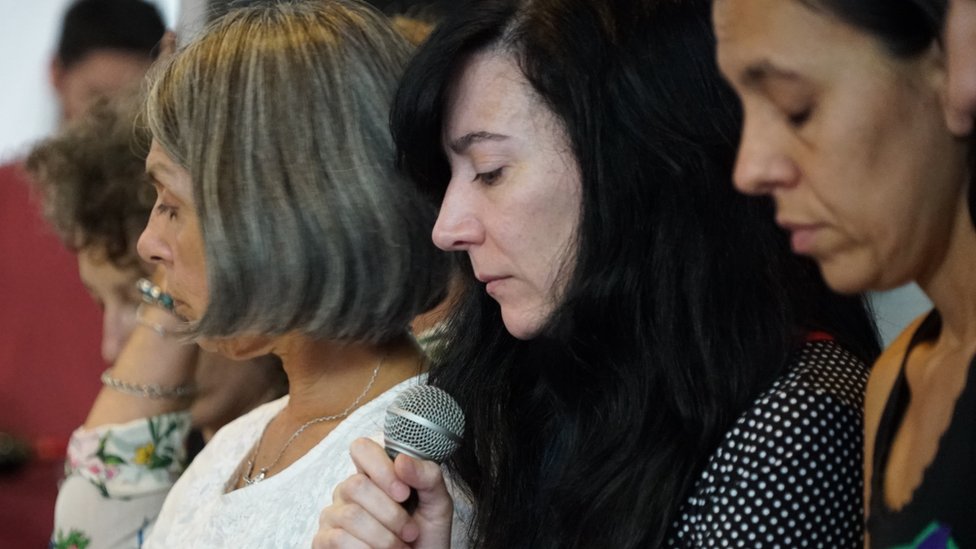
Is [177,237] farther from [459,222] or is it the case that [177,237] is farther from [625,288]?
[625,288]

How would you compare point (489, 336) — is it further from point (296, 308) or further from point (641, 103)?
point (641, 103)

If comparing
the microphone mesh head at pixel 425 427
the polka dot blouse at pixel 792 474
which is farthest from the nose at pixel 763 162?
the microphone mesh head at pixel 425 427

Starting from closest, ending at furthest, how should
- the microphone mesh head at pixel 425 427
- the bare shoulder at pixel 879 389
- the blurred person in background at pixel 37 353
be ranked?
the bare shoulder at pixel 879 389 → the microphone mesh head at pixel 425 427 → the blurred person in background at pixel 37 353

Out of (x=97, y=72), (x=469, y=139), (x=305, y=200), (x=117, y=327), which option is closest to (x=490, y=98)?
(x=469, y=139)

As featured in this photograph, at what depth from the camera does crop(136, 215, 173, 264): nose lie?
1727mm

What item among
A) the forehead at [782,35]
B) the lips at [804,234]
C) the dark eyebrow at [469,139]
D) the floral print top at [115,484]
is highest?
the forehead at [782,35]

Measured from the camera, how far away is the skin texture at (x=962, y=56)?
2.67 feet

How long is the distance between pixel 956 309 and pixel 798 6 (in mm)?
224

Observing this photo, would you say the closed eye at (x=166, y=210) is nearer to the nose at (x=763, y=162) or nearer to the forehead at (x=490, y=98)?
the forehead at (x=490, y=98)

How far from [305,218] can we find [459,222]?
0.28 m

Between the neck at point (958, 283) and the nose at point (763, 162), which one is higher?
the nose at point (763, 162)

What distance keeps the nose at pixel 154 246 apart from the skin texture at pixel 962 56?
1.11m

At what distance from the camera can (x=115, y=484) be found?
2.05m

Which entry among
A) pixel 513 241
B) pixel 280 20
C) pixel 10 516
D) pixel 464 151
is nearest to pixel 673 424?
pixel 513 241
